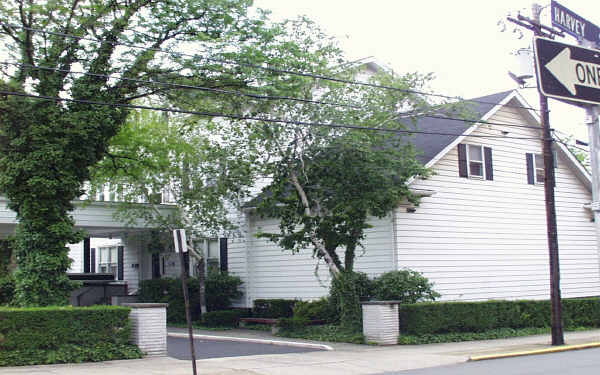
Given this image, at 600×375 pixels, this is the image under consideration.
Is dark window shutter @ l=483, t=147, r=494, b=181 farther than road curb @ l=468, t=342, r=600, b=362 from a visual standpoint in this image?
Yes

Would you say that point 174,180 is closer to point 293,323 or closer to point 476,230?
point 293,323

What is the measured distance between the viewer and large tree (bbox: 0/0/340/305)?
Answer: 16484 mm

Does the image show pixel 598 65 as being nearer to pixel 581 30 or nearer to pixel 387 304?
pixel 581 30

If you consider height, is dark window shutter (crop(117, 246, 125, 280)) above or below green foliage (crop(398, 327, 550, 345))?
above

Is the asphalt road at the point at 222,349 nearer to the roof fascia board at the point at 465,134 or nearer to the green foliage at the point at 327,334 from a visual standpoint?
the green foliage at the point at 327,334

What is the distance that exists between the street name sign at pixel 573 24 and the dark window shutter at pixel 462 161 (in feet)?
21.8

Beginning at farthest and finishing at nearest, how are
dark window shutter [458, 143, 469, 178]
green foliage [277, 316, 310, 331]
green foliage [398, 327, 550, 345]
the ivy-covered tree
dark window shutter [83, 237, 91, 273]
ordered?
dark window shutter [83, 237, 91, 273] < dark window shutter [458, 143, 469, 178] < green foliage [277, 316, 310, 331] < the ivy-covered tree < green foliage [398, 327, 550, 345]

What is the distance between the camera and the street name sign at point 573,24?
A: 17.9 m

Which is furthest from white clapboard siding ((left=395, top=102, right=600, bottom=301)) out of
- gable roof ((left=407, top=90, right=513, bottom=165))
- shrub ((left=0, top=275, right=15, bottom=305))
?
shrub ((left=0, top=275, right=15, bottom=305))

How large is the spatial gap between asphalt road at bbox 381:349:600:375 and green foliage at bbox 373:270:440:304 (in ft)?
15.8

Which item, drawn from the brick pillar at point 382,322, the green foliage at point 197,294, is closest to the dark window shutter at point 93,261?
the green foliage at point 197,294

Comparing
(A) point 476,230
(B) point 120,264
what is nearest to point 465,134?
(A) point 476,230

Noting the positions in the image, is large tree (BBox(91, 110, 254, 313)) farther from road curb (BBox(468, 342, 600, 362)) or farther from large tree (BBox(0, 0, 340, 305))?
road curb (BBox(468, 342, 600, 362))

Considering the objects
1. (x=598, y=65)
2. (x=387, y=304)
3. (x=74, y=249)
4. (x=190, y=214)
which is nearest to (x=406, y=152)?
(x=387, y=304)
